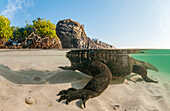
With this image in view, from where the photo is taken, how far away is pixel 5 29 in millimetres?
11805

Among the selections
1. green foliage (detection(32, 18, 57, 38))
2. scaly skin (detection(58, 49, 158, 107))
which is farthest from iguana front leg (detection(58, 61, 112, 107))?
green foliage (detection(32, 18, 57, 38))

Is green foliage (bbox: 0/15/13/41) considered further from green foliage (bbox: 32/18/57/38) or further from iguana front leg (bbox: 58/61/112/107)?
iguana front leg (bbox: 58/61/112/107)

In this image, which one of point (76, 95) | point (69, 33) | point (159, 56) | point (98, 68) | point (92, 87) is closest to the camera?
point (76, 95)

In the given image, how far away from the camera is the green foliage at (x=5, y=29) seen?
37.7ft

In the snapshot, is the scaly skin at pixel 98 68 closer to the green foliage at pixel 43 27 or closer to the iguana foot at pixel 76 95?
the iguana foot at pixel 76 95

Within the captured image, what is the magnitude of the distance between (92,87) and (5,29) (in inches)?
565

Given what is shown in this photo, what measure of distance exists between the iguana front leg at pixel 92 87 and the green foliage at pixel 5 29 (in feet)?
43.6

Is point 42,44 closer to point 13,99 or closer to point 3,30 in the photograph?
point 3,30

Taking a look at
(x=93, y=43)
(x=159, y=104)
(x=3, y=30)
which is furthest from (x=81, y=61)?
(x=93, y=43)

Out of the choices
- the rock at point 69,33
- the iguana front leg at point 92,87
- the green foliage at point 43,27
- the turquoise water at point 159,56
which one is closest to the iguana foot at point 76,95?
the iguana front leg at point 92,87

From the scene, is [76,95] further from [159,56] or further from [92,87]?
[159,56]

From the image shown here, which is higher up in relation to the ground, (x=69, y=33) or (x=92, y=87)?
(x=69, y=33)

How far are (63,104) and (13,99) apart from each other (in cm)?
69

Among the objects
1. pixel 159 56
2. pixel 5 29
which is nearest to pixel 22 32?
pixel 5 29
